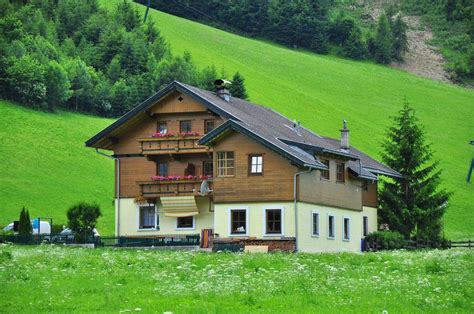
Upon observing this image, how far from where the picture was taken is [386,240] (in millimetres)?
66875

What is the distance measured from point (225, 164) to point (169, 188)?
5114 millimetres

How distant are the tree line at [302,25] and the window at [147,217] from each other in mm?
116320

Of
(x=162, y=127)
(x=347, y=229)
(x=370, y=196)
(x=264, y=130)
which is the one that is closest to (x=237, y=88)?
(x=370, y=196)

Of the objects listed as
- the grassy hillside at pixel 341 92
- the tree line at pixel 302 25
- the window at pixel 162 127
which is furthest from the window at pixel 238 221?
the tree line at pixel 302 25

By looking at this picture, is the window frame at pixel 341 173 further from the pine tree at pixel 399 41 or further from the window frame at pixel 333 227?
the pine tree at pixel 399 41

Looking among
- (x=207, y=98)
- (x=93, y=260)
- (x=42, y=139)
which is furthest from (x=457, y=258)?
(x=42, y=139)

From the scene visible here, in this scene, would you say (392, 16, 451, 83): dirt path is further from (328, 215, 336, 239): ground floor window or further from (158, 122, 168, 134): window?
(328, 215, 336, 239): ground floor window

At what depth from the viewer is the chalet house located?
191 feet

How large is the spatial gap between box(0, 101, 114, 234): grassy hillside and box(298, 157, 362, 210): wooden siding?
23.0 metres

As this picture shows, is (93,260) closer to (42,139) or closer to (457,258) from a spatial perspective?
(457,258)

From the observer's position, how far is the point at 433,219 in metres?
72.4

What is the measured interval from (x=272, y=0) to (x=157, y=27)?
48.9 metres

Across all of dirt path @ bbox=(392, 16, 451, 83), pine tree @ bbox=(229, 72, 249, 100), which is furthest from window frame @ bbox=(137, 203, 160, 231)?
dirt path @ bbox=(392, 16, 451, 83)

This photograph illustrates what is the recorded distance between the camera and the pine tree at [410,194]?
71875mm
